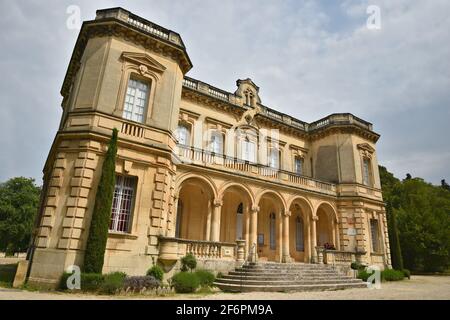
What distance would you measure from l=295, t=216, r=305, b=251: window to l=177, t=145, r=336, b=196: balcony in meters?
3.07

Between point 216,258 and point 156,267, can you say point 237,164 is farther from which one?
point 156,267

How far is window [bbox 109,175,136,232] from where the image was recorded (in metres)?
11.6

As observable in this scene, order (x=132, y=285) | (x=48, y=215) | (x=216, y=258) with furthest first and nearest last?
(x=216, y=258) < (x=48, y=215) < (x=132, y=285)

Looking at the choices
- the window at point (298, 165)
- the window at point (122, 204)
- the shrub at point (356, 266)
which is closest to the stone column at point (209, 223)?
the window at point (122, 204)

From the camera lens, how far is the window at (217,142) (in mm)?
19156

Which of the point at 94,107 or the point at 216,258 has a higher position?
the point at 94,107

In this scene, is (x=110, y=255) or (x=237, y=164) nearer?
(x=110, y=255)

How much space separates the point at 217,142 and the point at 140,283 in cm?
1126

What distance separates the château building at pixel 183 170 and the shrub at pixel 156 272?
0.27 m

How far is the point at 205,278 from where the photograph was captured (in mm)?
11672

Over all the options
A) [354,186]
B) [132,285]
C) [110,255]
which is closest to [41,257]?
[110,255]

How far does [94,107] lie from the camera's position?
1215 cm
